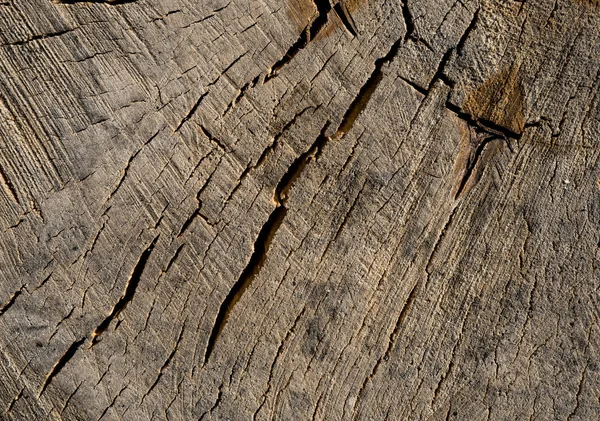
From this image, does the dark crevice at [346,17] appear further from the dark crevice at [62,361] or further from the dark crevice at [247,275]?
the dark crevice at [62,361]

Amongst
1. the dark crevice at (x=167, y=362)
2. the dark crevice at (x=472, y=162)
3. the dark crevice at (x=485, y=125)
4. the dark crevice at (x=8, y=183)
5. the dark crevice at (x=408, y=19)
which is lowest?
the dark crevice at (x=167, y=362)

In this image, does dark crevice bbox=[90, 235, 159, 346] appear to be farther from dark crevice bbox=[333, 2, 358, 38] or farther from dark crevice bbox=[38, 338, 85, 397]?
dark crevice bbox=[333, 2, 358, 38]

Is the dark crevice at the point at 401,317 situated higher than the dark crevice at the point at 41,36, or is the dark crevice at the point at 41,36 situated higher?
the dark crevice at the point at 41,36

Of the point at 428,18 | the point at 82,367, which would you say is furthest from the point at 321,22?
the point at 82,367

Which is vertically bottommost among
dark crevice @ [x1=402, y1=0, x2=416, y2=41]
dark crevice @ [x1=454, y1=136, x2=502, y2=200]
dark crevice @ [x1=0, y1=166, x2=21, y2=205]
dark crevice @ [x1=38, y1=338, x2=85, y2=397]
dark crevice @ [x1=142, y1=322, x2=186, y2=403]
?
dark crevice @ [x1=38, y1=338, x2=85, y2=397]

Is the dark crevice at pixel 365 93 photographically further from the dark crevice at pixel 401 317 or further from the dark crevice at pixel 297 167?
the dark crevice at pixel 401 317

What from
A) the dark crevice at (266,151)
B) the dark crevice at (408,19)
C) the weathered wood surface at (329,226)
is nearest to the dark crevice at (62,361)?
the weathered wood surface at (329,226)

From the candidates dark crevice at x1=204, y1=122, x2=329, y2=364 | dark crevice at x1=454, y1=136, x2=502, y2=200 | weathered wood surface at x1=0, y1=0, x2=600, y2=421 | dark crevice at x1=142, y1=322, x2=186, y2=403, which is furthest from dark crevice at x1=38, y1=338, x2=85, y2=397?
dark crevice at x1=454, y1=136, x2=502, y2=200

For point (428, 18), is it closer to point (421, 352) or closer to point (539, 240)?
point (539, 240)
